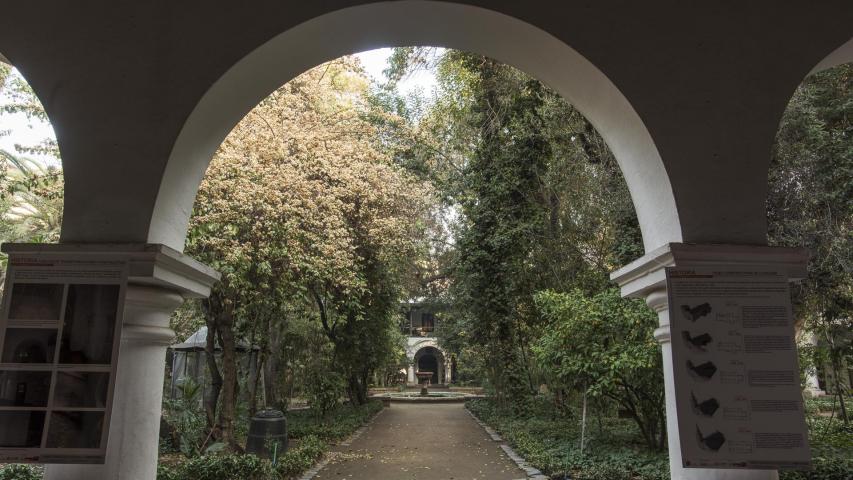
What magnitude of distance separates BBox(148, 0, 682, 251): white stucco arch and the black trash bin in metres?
5.22

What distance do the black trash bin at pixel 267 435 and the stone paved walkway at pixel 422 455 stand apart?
2.34 ft

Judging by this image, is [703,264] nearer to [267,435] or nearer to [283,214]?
[283,214]

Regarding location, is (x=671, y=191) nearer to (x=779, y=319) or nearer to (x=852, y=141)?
(x=779, y=319)

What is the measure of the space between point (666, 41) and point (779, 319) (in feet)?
4.64

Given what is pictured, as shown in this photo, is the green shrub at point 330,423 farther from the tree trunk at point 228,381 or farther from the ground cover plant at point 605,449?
the ground cover plant at point 605,449

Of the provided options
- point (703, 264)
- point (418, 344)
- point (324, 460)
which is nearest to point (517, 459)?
point (324, 460)

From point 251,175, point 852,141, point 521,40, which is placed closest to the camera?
point 521,40

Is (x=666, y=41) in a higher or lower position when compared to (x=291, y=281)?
higher

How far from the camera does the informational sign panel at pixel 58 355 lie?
2371mm

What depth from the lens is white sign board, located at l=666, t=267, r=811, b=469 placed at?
2.39 metres

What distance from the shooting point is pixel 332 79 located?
38.4 feet

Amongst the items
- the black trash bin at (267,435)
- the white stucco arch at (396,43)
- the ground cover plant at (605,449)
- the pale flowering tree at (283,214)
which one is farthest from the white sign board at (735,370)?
the black trash bin at (267,435)

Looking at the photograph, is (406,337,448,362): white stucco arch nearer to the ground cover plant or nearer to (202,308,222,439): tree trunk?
the ground cover plant

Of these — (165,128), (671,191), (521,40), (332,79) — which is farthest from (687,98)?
(332,79)
